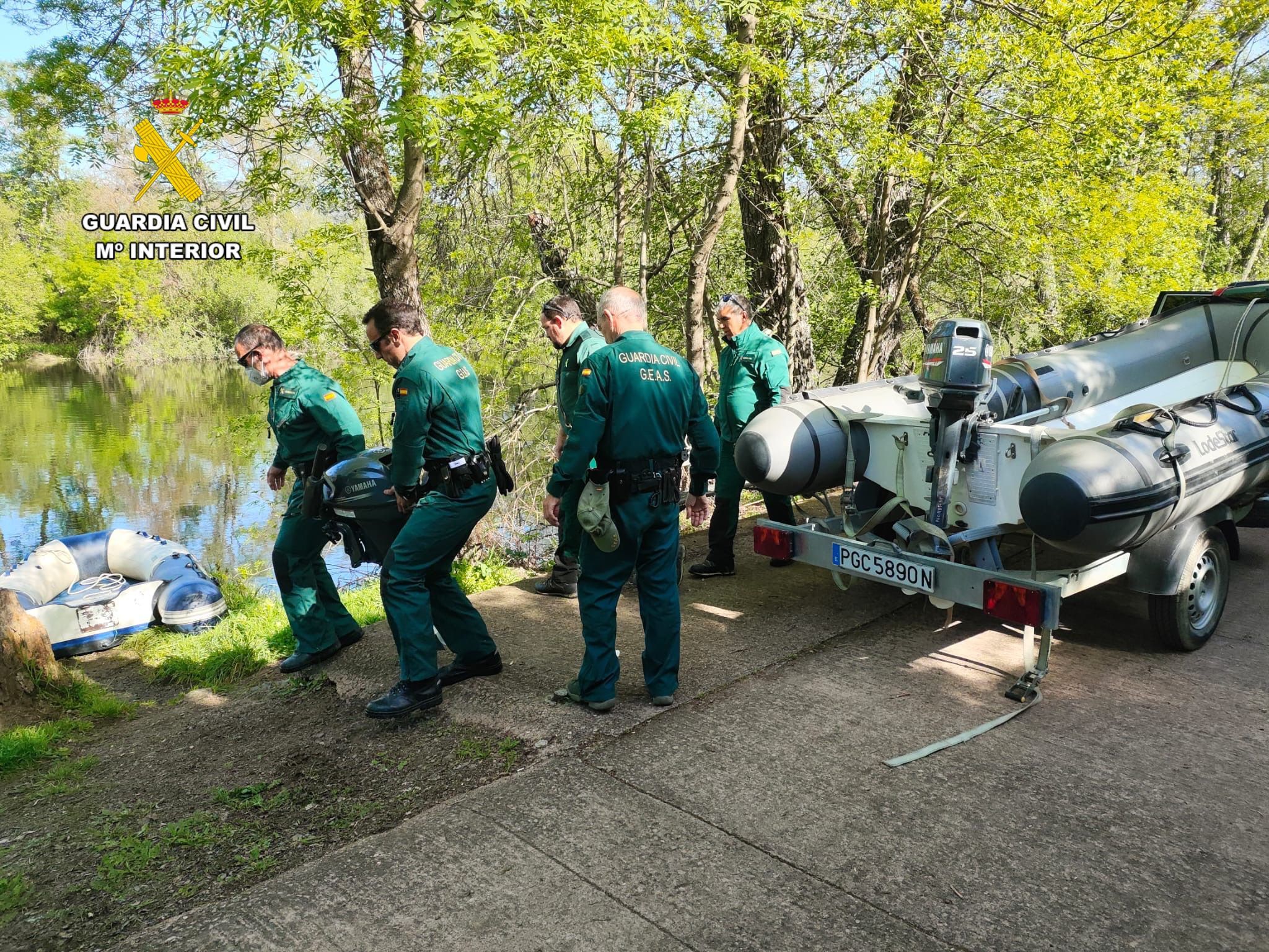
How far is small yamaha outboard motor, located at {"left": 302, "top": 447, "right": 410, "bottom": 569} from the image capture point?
4.14 meters

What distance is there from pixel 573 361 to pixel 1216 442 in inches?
122

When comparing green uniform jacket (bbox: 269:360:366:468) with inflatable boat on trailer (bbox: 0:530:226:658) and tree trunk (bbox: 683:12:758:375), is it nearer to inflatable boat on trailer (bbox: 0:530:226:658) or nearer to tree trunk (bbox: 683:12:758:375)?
inflatable boat on trailer (bbox: 0:530:226:658)

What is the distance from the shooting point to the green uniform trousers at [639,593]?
3713mm

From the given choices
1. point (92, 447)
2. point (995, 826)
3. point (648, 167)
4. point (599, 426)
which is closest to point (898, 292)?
point (648, 167)

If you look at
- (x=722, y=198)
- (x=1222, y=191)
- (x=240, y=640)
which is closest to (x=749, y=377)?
(x=722, y=198)

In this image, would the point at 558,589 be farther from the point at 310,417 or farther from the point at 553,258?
the point at 553,258

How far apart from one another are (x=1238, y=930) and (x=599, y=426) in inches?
101

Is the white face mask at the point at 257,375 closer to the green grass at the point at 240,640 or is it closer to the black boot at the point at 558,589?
the green grass at the point at 240,640

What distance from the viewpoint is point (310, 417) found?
4.73 m

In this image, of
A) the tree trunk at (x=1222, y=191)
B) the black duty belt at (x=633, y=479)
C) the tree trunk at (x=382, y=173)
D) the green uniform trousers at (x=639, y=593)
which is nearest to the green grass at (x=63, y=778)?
the green uniform trousers at (x=639, y=593)

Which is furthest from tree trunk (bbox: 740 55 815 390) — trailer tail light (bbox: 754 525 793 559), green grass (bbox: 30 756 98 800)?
green grass (bbox: 30 756 98 800)

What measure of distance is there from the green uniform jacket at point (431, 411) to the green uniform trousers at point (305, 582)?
1118mm

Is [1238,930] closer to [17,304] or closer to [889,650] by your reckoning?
[889,650]

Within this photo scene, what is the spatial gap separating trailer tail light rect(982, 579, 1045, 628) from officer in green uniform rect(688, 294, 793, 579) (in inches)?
64.0
